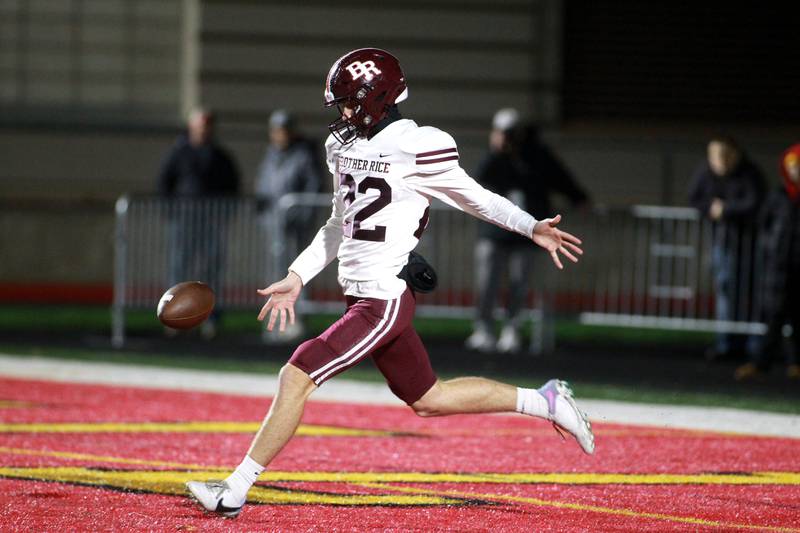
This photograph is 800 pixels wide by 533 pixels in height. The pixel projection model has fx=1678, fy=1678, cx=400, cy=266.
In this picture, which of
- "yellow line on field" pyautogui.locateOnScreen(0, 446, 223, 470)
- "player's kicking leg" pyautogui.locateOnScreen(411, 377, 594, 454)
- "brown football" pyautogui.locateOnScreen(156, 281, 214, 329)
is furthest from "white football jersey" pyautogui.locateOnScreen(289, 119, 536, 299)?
"yellow line on field" pyautogui.locateOnScreen(0, 446, 223, 470)

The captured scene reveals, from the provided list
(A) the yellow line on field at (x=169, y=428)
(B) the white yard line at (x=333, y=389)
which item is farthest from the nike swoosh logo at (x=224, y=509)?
(B) the white yard line at (x=333, y=389)

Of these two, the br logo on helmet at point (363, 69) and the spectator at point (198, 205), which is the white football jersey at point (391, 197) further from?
the spectator at point (198, 205)

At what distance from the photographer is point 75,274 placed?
20891mm

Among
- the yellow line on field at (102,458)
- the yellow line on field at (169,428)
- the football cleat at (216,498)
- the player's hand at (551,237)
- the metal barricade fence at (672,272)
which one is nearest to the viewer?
the football cleat at (216,498)

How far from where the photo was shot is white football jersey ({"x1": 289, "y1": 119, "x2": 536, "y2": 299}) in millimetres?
7430

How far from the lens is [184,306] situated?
308 inches

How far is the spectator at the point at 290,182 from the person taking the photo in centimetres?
1656

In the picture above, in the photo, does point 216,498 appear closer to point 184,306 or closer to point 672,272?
point 184,306

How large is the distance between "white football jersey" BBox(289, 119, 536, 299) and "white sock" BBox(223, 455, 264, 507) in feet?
3.00

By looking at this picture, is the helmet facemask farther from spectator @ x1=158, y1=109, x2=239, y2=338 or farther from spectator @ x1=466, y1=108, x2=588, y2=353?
spectator @ x1=158, y1=109, x2=239, y2=338

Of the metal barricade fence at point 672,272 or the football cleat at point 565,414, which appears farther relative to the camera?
the metal barricade fence at point 672,272

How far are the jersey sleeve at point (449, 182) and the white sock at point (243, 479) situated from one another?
1.43m

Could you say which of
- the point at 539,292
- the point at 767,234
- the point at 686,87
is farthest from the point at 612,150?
the point at 767,234

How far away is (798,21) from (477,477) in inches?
618
